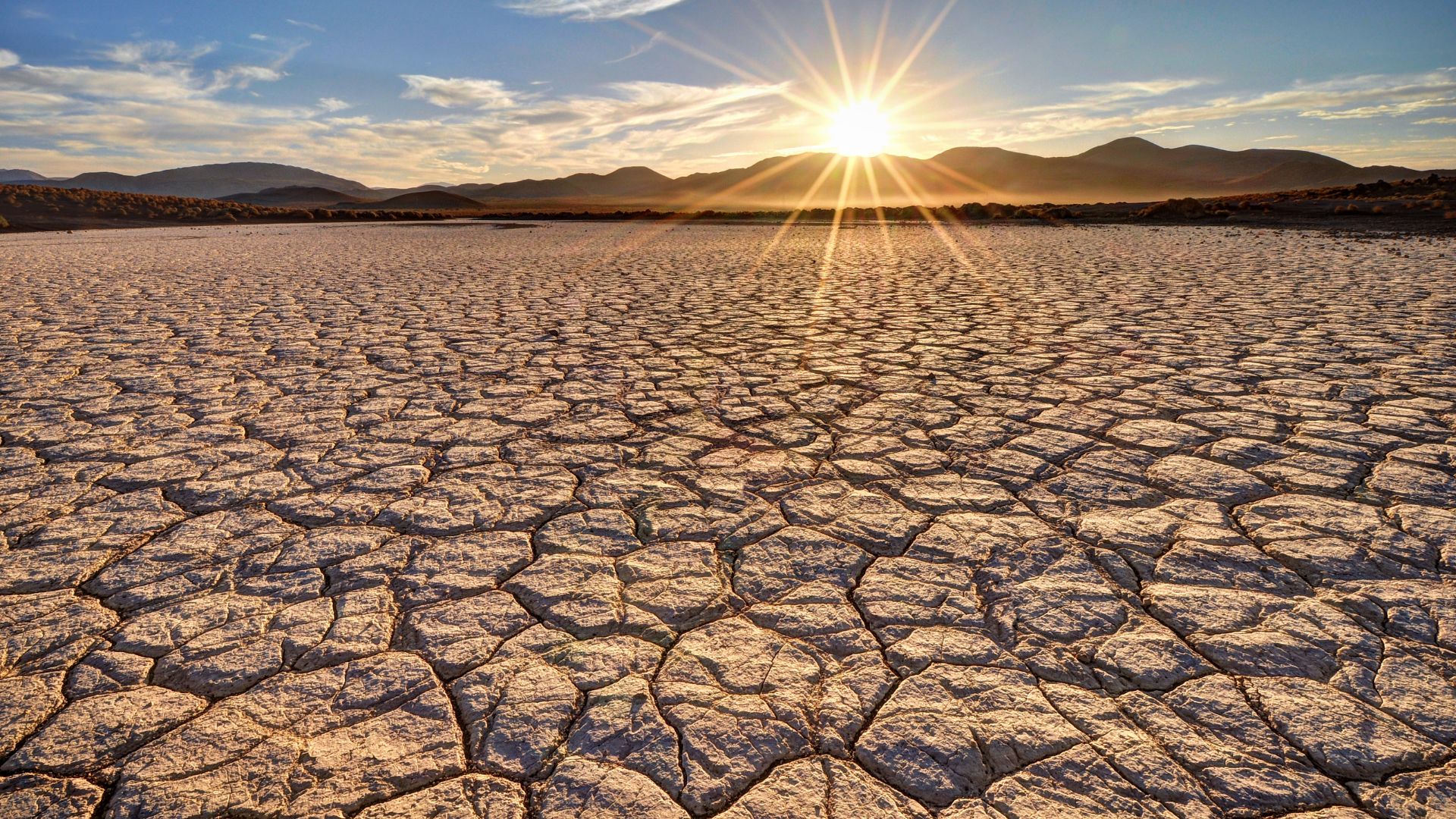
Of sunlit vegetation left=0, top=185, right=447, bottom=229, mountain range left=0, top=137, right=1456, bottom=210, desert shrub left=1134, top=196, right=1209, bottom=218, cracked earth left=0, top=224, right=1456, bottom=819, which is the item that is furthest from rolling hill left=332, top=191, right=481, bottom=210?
cracked earth left=0, top=224, right=1456, bottom=819

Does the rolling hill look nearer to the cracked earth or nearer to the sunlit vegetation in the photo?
the sunlit vegetation

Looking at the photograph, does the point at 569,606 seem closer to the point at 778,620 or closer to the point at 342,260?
the point at 778,620

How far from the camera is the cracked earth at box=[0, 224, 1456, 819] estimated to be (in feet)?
4.36

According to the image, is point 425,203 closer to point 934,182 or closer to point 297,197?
point 297,197

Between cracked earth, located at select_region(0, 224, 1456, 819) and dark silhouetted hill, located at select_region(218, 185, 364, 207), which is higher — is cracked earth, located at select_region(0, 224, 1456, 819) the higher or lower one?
the lower one

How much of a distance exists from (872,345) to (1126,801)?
3681mm

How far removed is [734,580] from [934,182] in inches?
3770

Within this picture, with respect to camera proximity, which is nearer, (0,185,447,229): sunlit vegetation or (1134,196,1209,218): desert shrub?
(1134,196,1209,218): desert shrub

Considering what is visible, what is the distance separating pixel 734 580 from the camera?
77.9 inches

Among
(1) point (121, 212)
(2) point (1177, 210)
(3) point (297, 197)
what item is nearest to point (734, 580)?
(2) point (1177, 210)

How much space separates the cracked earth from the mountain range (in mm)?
62189

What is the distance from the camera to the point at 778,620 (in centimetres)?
179

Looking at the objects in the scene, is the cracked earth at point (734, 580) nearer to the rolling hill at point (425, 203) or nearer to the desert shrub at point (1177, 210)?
the desert shrub at point (1177, 210)

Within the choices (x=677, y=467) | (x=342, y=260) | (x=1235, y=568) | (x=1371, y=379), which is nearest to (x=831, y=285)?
(x=1371, y=379)
